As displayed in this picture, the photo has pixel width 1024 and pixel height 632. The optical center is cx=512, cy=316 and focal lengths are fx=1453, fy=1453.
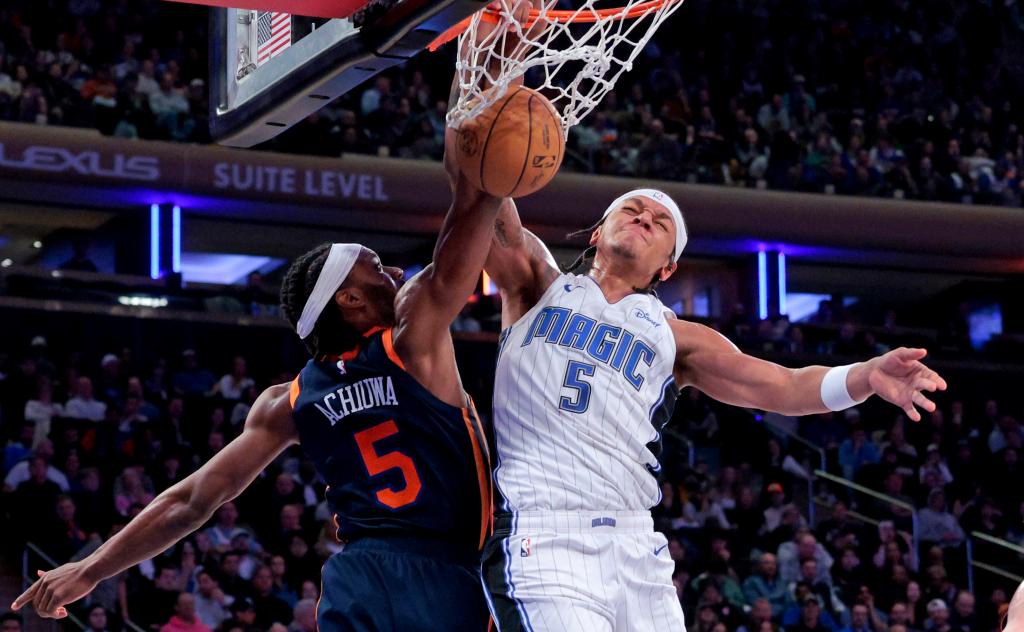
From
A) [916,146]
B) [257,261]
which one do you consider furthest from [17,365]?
[916,146]

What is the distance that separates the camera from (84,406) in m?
13.1

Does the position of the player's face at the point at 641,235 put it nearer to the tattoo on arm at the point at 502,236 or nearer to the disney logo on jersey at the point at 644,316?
the disney logo on jersey at the point at 644,316

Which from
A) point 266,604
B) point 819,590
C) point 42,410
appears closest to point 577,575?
point 266,604

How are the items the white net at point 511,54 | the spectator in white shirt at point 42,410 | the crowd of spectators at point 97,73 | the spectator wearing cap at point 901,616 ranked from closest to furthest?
the white net at point 511,54, the spectator in white shirt at point 42,410, the spectator wearing cap at point 901,616, the crowd of spectators at point 97,73

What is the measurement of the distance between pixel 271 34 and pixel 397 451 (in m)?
1.37

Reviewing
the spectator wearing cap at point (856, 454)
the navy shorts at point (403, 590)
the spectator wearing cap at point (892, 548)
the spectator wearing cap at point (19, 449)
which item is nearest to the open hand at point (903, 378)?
the navy shorts at point (403, 590)

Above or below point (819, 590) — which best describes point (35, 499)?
above

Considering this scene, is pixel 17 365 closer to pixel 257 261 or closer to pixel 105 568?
pixel 257 261

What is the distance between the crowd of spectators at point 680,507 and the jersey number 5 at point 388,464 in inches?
239

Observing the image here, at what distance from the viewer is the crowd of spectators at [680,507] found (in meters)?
11.2

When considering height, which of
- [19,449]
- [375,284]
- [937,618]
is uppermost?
[375,284]

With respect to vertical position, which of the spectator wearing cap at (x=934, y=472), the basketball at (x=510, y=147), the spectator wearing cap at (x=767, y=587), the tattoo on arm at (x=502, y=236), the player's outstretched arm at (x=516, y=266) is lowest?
the spectator wearing cap at (x=767, y=587)

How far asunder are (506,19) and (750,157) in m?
15.2

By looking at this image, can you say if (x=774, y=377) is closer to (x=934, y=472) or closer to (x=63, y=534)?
(x=63, y=534)
